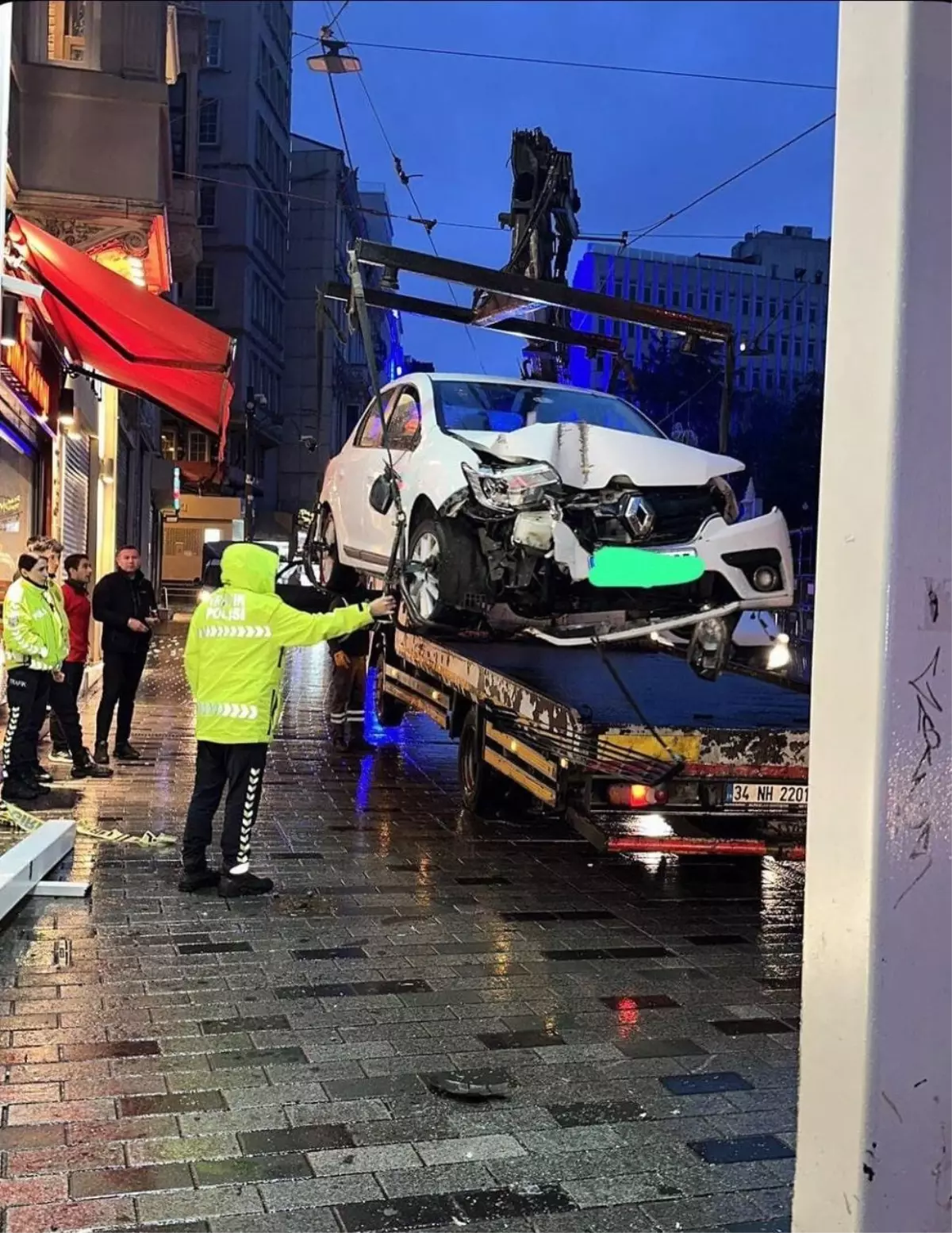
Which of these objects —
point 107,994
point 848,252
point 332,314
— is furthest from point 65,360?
point 848,252

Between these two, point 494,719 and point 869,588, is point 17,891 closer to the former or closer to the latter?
point 494,719

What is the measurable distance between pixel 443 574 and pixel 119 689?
428cm

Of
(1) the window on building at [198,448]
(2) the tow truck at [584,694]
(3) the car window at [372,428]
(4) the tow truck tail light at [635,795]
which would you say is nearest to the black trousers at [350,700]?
(2) the tow truck at [584,694]

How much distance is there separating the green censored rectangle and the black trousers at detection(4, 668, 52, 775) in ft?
13.8

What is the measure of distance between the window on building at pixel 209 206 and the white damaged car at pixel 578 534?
51.0 m

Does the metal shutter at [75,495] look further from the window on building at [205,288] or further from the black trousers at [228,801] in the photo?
the window on building at [205,288]

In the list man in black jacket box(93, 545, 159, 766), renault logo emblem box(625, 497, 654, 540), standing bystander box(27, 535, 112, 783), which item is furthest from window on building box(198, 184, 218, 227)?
renault logo emblem box(625, 497, 654, 540)

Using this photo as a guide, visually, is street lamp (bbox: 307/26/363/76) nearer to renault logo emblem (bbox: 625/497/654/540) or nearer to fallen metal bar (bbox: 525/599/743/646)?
renault logo emblem (bbox: 625/497/654/540)

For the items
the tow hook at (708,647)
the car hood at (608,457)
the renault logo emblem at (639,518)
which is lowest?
the tow hook at (708,647)

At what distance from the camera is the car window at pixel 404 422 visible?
8.52m

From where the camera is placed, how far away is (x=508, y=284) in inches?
303

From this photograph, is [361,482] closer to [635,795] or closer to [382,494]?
[382,494]

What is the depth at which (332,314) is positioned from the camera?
913 centimetres

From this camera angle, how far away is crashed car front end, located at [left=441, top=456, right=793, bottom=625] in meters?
7.10
